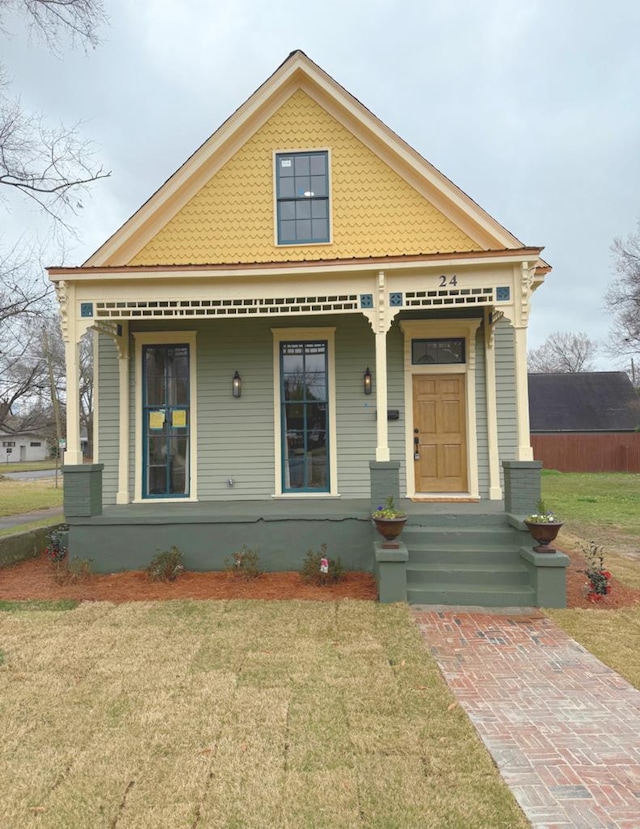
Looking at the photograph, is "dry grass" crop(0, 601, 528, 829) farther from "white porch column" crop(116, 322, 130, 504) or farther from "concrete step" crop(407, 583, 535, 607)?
"white porch column" crop(116, 322, 130, 504)

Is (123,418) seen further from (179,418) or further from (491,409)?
(491,409)

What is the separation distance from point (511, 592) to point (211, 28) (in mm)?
14933

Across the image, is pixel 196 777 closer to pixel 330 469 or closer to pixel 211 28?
pixel 330 469

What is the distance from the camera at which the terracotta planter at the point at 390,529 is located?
221 inches

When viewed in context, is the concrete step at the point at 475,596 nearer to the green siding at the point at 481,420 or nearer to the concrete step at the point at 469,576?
the concrete step at the point at 469,576

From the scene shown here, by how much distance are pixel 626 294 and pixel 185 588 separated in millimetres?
23837

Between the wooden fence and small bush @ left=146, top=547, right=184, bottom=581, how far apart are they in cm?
2222

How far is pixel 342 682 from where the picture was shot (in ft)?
12.2

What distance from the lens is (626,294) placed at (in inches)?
890

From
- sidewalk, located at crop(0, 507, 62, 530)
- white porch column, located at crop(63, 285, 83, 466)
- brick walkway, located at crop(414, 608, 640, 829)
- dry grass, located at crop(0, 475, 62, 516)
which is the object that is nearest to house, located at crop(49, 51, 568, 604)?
white porch column, located at crop(63, 285, 83, 466)

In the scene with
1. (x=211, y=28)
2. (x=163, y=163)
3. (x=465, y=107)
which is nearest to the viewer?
(x=211, y=28)

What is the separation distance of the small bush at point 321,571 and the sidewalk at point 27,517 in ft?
24.2

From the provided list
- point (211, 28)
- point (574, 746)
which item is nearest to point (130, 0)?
point (211, 28)

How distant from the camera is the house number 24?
22.1ft
